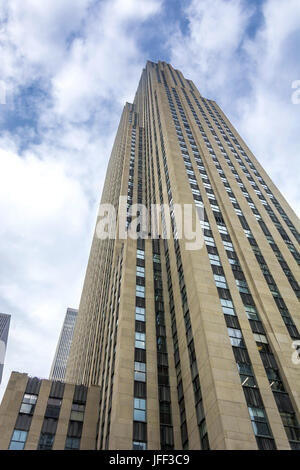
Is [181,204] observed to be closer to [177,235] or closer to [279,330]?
[177,235]

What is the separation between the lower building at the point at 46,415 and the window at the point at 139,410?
8643 mm

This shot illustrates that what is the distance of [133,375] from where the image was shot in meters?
39.1

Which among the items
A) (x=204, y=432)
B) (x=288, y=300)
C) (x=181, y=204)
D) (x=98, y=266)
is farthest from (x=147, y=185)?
(x=204, y=432)

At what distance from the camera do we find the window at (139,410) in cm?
3525

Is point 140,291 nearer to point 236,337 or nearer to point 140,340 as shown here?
point 140,340

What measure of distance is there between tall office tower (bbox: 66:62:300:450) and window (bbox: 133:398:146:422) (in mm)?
111

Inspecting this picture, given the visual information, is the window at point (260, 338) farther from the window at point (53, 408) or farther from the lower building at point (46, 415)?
the window at point (53, 408)

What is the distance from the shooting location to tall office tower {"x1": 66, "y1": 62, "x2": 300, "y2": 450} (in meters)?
31.4

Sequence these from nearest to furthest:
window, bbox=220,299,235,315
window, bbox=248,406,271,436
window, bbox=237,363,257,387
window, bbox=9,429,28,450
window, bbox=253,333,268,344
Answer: window, bbox=248,406,271,436 < window, bbox=237,363,257,387 < window, bbox=9,429,28,450 < window, bbox=253,333,268,344 < window, bbox=220,299,235,315

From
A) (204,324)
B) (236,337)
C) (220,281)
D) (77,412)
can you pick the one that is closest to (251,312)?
(220,281)

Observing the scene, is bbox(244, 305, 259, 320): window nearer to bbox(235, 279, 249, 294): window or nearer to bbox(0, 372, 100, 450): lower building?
bbox(235, 279, 249, 294): window

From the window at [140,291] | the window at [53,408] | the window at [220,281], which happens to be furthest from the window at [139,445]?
the window at [140,291]

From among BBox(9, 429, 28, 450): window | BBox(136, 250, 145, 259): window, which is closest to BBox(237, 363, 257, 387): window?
BBox(9, 429, 28, 450): window

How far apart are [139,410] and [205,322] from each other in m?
11.7
